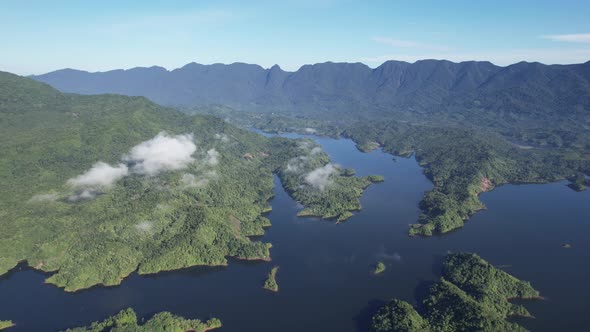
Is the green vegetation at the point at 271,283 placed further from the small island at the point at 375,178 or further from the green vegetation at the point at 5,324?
the small island at the point at 375,178

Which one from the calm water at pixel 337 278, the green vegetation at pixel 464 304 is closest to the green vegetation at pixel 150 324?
the calm water at pixel 337 278

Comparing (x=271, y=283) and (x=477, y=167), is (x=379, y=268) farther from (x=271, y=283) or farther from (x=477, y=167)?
(x=477, y=167)

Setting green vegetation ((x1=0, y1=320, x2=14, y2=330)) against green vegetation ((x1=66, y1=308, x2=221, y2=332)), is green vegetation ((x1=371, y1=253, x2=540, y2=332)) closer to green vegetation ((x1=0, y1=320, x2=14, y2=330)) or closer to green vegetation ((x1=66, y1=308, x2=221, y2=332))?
green vegetation ((x1=66, y1=308, x2=221, y2=332))

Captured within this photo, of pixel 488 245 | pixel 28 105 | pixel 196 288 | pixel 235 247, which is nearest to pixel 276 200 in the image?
pixel 235 247

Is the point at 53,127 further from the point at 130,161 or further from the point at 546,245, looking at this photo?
the point at 546,245

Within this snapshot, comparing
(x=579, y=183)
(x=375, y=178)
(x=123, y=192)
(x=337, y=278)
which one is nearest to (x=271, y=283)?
(x=337, y=278)

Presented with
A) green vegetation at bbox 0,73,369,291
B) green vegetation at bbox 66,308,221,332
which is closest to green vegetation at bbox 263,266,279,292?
green vegetation at bbox 0,73,369,291

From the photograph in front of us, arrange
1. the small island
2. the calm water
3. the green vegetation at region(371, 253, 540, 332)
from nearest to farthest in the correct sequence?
the green vegetation at region(371, 253, 540, 332)
the calm water
the small island
